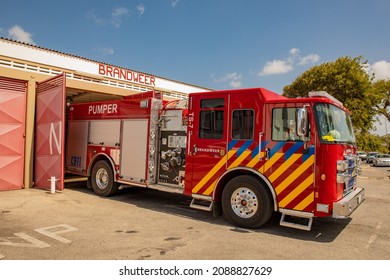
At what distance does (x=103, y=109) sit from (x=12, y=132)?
319 centimetres

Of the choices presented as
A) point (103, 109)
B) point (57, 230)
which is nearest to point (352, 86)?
point (103, 109)

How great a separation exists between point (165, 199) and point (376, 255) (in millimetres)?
5768

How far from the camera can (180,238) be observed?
5.65 metres

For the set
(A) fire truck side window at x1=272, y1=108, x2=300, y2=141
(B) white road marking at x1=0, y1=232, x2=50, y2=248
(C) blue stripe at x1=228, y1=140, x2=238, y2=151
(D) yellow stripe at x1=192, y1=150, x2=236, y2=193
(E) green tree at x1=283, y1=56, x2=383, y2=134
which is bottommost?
(B) white road marking at x1=0, y1=232, x2=50, y2=248

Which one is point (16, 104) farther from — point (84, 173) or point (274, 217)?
point (274, 217)

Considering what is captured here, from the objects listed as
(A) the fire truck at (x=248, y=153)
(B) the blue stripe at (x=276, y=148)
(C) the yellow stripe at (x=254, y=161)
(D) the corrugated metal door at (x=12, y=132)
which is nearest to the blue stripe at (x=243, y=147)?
(A) the fire truck at (x=248, y=153)

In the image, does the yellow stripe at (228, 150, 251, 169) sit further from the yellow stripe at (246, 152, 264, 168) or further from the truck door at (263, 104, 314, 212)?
the truck door at (263, 104, 314, 212)

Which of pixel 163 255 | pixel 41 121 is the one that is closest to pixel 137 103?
pixel 41 121

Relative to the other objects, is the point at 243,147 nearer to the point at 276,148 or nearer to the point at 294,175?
the point at 276,148

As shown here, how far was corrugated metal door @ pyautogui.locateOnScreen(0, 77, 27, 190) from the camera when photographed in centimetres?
1002

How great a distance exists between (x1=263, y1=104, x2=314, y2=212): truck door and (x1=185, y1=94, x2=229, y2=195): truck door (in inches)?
39.3

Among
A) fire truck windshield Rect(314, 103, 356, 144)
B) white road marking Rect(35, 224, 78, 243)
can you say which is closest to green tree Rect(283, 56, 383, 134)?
fire truck windshield Rect(314, 103, 356, 144)

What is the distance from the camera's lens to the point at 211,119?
6.92 metres

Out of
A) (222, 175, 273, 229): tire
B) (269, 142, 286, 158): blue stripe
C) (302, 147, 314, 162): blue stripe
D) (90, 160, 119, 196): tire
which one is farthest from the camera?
(90, 160, 119, 196): tire
